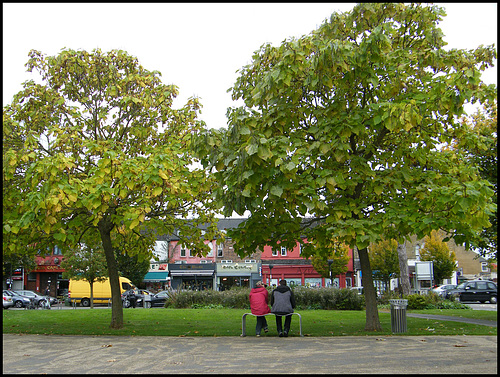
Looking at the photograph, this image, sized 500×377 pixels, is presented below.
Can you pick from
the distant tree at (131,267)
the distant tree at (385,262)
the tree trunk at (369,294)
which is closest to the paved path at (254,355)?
the tree trunk at (369,294)

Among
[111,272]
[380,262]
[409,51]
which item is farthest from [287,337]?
[380,262]

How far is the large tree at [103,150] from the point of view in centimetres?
1170

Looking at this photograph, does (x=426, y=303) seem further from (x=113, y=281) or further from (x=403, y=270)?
(x=113, y=281)

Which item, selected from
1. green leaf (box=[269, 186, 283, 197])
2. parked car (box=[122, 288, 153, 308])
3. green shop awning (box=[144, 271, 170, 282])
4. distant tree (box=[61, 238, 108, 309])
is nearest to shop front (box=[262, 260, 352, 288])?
green shop awning (box=[144, 271, 170, 282])

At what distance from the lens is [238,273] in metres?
53.8

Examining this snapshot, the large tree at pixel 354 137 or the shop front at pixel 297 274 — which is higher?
the large tree at pixel 354 137

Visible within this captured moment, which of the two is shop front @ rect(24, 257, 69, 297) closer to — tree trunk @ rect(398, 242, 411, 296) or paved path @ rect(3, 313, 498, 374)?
tree trunk @ rect(398, 242, 411, 296)

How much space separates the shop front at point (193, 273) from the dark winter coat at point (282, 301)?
4159 centimetres

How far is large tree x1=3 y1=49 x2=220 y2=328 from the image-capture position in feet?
38.4

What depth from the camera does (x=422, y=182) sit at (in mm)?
11992

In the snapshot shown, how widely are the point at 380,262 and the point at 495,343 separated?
3554 centimetres

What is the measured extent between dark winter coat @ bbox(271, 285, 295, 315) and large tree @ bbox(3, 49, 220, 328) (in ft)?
10.1

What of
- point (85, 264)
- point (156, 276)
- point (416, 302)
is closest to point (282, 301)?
point (416, 302)

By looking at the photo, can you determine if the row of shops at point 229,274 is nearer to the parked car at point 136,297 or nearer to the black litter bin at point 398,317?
the parked car at point 136,297
